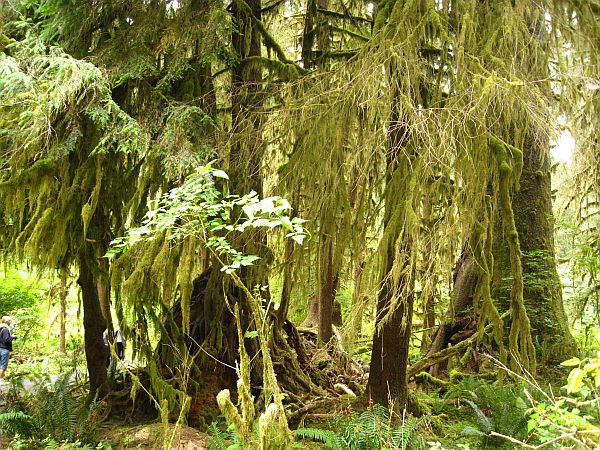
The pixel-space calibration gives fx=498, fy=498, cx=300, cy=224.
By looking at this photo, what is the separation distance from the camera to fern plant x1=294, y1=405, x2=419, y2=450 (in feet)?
15.7

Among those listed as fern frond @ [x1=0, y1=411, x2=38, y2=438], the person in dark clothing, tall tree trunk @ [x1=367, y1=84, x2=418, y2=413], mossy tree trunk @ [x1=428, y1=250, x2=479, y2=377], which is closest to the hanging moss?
tall tree trunk @ [x1=367, y1=84, x2=418, y2=413]

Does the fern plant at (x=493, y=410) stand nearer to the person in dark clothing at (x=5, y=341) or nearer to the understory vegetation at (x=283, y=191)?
the understory vegetation at (x=283, y=191)

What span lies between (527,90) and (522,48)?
1.94 ft

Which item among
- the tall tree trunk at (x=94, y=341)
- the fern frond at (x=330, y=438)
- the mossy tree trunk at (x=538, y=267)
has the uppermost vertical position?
the mossy tree trunk at (x=538, y=267)

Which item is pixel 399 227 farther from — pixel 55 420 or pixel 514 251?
pixel 55 420

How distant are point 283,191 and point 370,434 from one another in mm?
2586

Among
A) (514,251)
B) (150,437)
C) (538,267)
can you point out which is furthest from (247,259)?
(538,267)

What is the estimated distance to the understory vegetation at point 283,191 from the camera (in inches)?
150

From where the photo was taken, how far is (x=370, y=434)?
5000 mm

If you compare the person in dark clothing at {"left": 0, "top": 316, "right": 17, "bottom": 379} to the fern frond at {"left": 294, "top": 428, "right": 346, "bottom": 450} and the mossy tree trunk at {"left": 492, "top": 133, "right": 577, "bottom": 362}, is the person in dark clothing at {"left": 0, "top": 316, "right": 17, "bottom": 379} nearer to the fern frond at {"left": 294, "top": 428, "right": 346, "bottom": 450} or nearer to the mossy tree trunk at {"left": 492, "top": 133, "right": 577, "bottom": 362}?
the fern frond at {"left": 294, "top": 428, "right": 346, "bottom": 450}

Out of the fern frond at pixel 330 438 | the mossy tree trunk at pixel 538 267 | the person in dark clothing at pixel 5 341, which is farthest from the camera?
the person in dark clothing at pixel 5 341

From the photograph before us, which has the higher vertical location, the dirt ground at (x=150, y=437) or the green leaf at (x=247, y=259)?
the green leaf at (x=247, y=259)

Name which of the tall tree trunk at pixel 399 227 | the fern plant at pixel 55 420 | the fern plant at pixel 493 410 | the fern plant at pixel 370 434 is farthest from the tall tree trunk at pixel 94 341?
the fern plant at pixel 493 410

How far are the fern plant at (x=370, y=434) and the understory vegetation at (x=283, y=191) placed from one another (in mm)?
33
